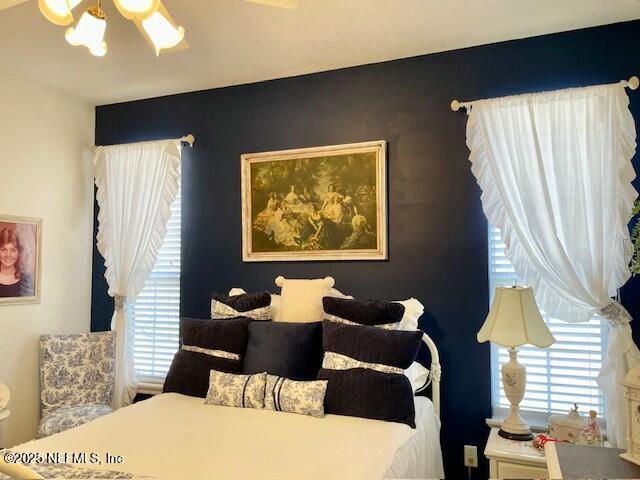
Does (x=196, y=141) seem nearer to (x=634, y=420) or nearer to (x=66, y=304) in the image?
(x=66, y=304)

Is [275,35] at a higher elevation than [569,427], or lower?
higher

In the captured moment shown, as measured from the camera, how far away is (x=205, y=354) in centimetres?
288

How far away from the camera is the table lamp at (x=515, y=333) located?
2.48m

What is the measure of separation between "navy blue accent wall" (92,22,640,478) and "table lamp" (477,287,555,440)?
34 cm

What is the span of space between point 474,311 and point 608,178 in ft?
3.35

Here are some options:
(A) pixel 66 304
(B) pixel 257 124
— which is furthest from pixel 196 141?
(A) pixel 66 304

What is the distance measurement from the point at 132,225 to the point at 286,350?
1.77 m

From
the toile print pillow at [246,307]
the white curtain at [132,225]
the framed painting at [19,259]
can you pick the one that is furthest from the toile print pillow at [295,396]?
the framed painting at [19,259]

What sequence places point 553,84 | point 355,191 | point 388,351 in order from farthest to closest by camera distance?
point 355,191
point 553,84
point 388,351

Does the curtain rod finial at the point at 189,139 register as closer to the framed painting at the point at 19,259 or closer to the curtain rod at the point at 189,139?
the curtain rod at the point at 189,139

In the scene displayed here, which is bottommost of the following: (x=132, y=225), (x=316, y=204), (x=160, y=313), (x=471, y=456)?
(x=471, y=456)

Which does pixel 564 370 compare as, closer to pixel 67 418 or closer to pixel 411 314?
pixel 411 314

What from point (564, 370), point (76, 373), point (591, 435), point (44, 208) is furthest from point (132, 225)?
point (591, 435)

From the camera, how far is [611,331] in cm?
257
